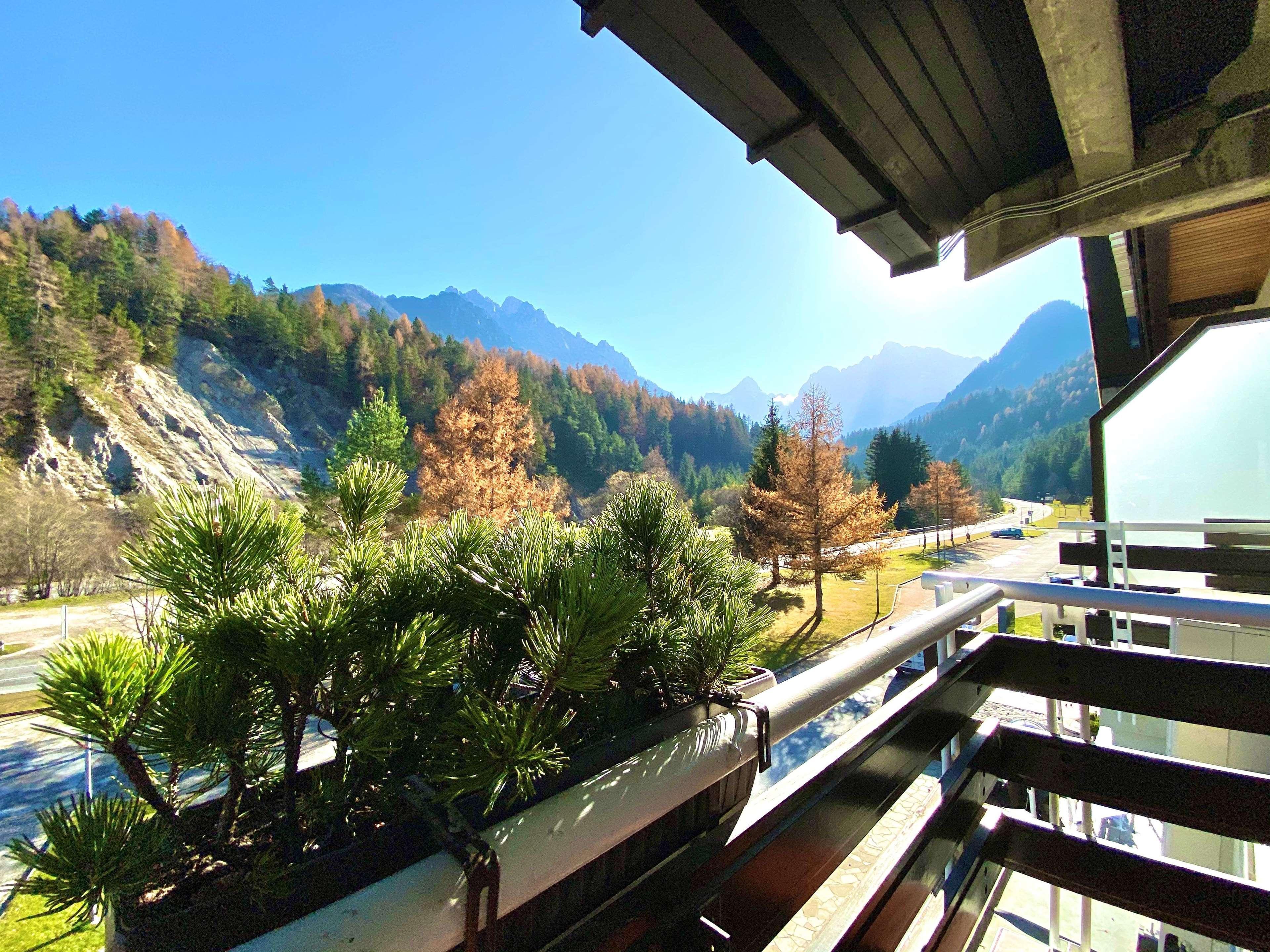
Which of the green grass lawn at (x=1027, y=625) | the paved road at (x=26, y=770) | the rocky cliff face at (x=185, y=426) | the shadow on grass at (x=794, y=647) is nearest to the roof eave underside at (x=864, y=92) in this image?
the paved road at (x=26, y=770)

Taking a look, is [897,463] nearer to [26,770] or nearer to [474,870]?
[26,770]

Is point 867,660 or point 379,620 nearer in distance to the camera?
point 379,620

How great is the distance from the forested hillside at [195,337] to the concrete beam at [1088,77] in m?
23.4

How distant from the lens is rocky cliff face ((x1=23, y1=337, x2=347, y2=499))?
19.5 m

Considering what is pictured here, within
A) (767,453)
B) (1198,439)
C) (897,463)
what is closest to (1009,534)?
(897,463)

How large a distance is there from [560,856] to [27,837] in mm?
355

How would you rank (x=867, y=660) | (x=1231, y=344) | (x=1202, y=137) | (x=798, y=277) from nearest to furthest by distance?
(x=867, y=660) → (x=1202, y=137) → (x=1231, y=344) → (x=798, y=277)

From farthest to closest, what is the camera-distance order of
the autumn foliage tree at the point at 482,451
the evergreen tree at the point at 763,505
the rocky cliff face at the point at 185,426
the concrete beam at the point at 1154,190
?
the rocky cliff face at the point at 185,426 < the evergreen tree at the point at 763,505 < the autumn foliage tree at the point at 482,451 < the concrete beam at the point at 1154,190

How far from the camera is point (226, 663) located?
1.39ft

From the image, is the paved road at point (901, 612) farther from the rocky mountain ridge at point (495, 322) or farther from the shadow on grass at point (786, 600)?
the rocky mountain ridge at point (495, 322)

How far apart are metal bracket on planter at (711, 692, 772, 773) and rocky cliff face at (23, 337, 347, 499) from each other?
14476 millimetres

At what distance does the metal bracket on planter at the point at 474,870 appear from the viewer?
361mm

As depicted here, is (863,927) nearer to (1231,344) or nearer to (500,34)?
(1231,344)

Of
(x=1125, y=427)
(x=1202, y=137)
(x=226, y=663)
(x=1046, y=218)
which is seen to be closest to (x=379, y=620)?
(x=226, y=663)
